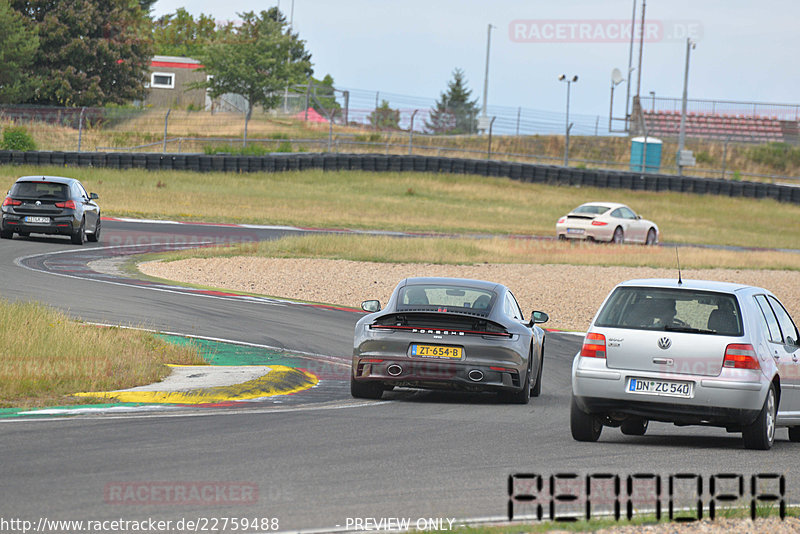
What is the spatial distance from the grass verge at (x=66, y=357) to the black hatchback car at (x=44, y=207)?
12.9m

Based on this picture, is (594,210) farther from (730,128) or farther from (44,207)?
(730,128)

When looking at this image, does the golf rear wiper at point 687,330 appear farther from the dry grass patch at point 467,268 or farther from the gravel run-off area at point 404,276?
the dry grass patch at point 467,268

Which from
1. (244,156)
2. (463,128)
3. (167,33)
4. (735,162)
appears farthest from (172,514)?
(167,33)

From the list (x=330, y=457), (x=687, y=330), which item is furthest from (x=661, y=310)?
(x=330, y=457)

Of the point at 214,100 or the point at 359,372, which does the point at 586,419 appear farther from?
the point at 214,100

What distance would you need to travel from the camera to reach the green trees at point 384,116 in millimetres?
57969

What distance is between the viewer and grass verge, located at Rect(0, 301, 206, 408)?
1048 centimetres

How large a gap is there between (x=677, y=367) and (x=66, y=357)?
235 inches

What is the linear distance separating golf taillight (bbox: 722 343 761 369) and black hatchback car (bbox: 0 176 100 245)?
1987 cm

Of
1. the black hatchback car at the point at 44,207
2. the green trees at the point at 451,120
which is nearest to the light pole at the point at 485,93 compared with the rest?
the green trees at the point at 451,120

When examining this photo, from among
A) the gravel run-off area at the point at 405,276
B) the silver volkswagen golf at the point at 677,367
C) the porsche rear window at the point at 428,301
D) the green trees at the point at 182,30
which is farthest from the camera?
the green trees at the point at 182,30

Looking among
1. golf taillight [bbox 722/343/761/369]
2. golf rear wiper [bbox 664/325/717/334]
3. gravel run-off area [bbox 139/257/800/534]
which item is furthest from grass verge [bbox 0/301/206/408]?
gravel run-off area [bbox 139/257/800/534]

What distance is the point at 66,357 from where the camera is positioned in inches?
463

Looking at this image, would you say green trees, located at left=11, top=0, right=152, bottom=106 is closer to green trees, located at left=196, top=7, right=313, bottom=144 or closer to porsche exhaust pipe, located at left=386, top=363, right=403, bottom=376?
green trees, located at left=196, top=7, right=313, bottom=144
